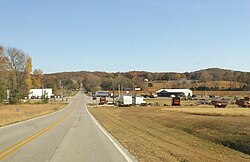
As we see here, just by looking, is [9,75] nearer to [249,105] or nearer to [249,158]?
[249,105]

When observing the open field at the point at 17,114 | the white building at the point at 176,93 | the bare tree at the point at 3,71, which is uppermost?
the bare tree at the point at 3,71

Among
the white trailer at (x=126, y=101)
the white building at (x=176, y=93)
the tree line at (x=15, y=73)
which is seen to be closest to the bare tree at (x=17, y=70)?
the tree line at (x=15, y=73)

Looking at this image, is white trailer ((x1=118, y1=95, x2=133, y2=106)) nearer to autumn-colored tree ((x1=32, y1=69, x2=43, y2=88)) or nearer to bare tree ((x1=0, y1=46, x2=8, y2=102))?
bare tree ((x1=0, y1=46, x2=8, y2=102))

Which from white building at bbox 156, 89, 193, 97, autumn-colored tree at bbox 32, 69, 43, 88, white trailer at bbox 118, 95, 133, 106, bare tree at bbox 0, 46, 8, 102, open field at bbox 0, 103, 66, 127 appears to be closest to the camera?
open field at bbox 0, 103, 66, 127

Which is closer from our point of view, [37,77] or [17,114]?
[17,114]

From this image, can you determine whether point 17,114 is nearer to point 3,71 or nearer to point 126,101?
point 126,101

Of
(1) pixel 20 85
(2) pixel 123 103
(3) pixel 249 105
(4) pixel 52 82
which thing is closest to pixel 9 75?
(1) pixel 20 85

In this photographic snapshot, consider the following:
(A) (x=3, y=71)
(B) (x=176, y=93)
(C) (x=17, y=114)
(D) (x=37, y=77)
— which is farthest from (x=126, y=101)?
(B) (x=176, y=93)

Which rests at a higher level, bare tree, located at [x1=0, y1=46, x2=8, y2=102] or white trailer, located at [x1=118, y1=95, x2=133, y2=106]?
bare tree, located at [x1=0, y1=46, x2=8, y2=102]

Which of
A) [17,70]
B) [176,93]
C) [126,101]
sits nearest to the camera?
[126,101]

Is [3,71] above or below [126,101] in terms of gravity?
above

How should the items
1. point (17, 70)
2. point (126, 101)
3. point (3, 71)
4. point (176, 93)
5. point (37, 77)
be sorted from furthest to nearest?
point (176, 93), point (37, 77), point (17, 70), point (3, 71), point (126, 101)

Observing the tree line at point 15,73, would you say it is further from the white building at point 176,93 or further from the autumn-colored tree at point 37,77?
the white building at point 176,93

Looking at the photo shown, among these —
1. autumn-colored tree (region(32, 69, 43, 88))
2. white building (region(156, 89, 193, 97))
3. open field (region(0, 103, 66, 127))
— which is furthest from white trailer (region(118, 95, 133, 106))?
white building (region(156, 89, 193, 97))
